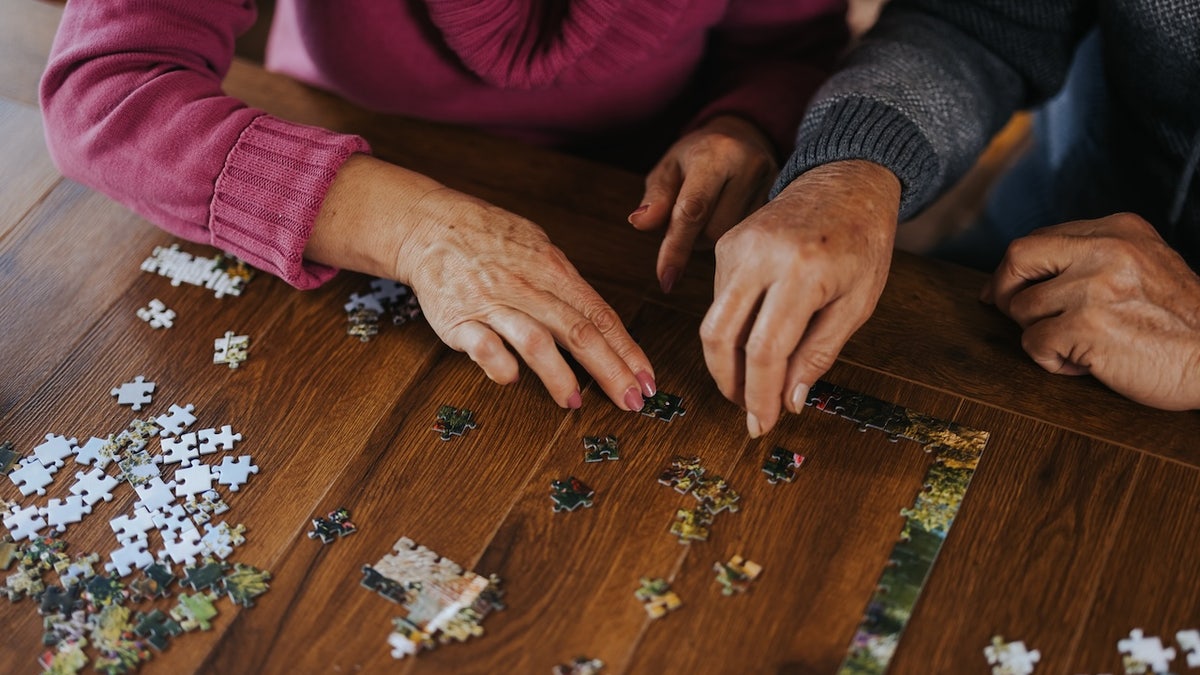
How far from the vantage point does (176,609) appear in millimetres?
1203

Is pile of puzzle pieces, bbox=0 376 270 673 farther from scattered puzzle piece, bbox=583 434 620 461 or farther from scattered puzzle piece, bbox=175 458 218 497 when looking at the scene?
scattered puzzle piece, bbox=583 434 620 461

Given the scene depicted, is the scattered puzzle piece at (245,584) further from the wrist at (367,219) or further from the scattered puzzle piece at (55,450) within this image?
the wrist at (367,219)

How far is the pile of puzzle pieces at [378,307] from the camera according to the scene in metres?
1.52

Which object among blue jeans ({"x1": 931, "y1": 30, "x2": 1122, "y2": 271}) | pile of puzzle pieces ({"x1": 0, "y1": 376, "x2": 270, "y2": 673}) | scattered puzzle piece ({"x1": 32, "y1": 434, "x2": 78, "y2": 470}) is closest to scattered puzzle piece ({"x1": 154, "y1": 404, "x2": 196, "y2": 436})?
pile of puzzle pieces ({"x1": 0, "y1": 376, "x2": 270, "y2": 673})

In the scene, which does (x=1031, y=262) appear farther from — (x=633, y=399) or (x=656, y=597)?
(x=656, y=597)

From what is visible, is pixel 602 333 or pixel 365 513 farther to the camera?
pixel 602 333

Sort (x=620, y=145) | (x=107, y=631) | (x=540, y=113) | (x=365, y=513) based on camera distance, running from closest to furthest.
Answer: (x=107, y=631), (x=365, y=513), (x=540, y=113), (x=620, y=145)

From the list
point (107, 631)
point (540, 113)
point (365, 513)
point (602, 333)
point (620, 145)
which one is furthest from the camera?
point (620, 145)

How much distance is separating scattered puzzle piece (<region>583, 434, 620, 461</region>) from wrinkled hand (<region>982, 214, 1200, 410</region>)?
59 centimetres

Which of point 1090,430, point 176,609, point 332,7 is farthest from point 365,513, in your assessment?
point 1090,430

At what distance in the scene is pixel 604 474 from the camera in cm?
133

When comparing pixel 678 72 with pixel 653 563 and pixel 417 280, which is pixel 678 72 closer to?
pixel 417 280

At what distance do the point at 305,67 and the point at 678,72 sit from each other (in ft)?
2.18

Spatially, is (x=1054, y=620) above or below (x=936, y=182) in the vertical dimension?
below
